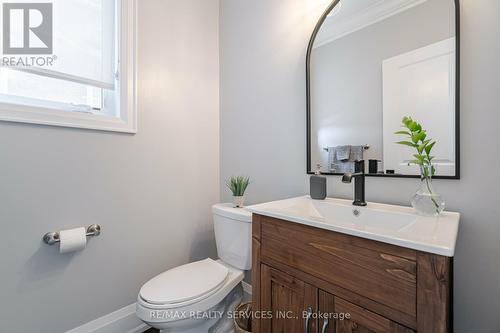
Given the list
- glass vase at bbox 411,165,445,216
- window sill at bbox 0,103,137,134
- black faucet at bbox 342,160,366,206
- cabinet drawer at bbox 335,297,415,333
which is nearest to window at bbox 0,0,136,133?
window sill at bbox 0,103,137,134

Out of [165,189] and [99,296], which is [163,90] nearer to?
[165,189]

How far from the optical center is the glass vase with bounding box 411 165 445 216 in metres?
0.79

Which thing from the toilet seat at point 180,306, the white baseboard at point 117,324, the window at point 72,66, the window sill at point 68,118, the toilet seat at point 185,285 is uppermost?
the window at point 72,66

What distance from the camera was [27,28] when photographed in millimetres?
1171

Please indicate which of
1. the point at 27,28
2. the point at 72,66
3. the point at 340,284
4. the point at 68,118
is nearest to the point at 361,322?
the point at 340,284

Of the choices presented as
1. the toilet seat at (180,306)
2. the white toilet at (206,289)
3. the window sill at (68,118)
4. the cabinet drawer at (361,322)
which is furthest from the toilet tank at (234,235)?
the window sill at (68,118)

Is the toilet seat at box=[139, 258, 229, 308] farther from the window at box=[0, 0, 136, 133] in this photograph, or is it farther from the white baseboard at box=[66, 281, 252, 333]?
the window at box=[0, 0, 136, 133]

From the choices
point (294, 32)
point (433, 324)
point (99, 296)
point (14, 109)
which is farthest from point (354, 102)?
point (99, 296)

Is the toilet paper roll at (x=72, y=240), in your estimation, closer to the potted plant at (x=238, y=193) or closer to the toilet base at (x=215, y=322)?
the toilet base at (x=215, y=322)

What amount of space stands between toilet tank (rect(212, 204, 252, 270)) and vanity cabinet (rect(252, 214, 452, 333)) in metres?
0.29

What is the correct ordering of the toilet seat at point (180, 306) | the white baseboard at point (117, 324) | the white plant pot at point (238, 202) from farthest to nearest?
the white plant pot at point (238, 202)
the white baseboard at point (117, 324)
the toilet seat at point (180, 306)

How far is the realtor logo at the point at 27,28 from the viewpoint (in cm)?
112

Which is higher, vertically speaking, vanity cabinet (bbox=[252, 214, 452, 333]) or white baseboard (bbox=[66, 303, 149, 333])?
vanity cabinet (bbox=[252, 214, 452, 333])

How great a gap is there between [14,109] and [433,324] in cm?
172
